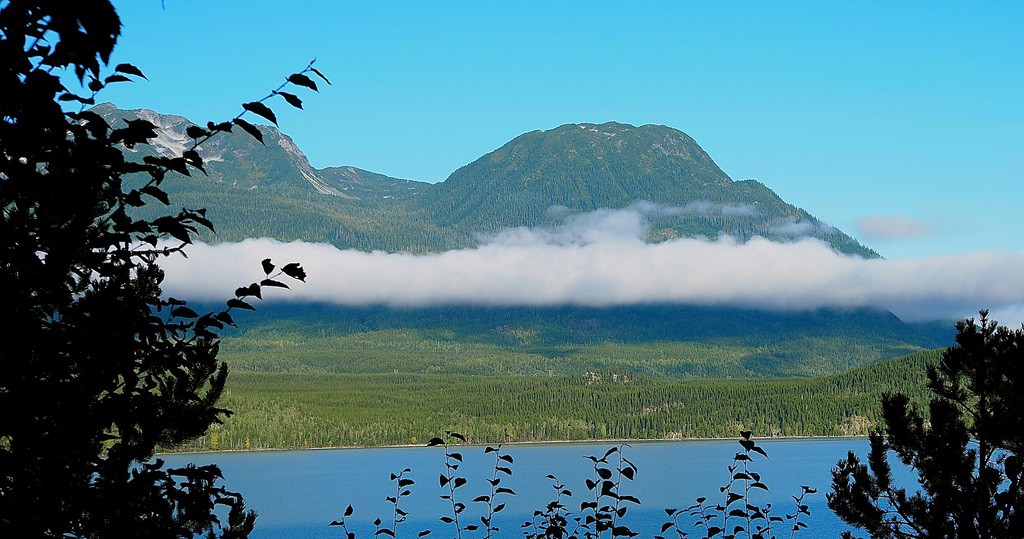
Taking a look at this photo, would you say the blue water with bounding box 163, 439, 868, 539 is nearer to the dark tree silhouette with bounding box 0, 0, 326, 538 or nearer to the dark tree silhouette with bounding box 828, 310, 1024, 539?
the dark tree silhouette with bounding box 828, 310, 1024, 539

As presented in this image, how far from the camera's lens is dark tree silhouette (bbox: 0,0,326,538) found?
2967 mm

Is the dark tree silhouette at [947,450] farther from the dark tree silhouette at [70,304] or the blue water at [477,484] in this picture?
the blue water at [477,484]

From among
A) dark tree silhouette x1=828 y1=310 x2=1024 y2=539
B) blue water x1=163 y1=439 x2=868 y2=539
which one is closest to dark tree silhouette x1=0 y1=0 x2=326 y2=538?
dark tree silhouette x1=828 y1=310 x2=1024 y2=539

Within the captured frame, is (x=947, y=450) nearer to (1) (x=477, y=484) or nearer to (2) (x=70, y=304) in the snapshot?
(2) (x=70, y=304)

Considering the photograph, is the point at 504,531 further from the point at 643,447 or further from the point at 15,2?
the point at 643,447

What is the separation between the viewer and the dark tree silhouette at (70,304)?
2967 millimetres

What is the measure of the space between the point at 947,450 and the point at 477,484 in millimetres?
81567

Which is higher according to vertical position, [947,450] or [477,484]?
[947,450]

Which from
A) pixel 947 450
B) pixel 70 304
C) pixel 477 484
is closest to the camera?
pixel 70 304

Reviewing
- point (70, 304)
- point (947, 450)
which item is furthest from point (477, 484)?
point (70, 304)

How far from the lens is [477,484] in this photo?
90438mm

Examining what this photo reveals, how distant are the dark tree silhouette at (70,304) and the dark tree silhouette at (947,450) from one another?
888 centimetres

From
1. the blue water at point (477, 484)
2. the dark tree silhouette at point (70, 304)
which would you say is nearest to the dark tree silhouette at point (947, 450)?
the dark tree silhouette at point (70, 304)

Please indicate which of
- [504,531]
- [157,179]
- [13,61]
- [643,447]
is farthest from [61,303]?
[643,447]
